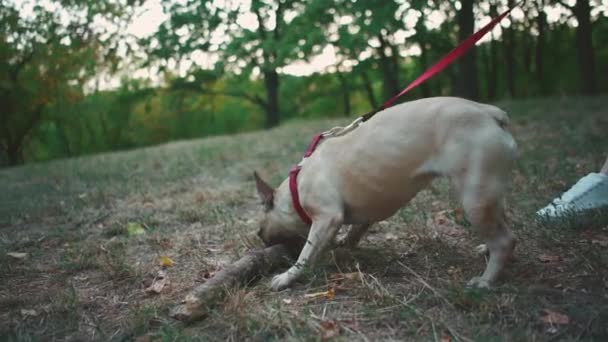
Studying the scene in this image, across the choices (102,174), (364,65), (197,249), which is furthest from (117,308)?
(364,65)

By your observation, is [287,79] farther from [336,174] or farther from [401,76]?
[336,174]

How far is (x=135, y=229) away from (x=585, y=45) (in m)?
14.0

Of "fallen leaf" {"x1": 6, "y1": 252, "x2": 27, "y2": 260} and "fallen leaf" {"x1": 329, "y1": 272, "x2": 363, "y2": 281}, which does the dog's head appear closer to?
"fallen leaf" {"x1": 329, "y1": 272, "x2": 363, "y2": 281}

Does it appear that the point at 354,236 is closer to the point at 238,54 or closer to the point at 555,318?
the point at 555,318

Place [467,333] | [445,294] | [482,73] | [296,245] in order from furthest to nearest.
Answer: [482,73] < [296,245] < [445,294] < [467,333]

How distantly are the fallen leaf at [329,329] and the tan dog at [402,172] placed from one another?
51cm

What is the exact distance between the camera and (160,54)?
46.0 ft

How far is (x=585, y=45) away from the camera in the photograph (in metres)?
13.4

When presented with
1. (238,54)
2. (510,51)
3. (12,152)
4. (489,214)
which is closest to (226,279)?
(489,214)

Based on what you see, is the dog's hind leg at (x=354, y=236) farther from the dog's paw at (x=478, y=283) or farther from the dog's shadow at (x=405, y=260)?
the dog's paw at (x=478, y=283)

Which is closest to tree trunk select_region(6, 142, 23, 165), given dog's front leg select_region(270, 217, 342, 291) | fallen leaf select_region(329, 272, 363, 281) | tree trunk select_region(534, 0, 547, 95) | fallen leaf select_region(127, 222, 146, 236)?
fallen leaf select_region(127, 222, 146, 236)

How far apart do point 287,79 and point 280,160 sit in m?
17.9

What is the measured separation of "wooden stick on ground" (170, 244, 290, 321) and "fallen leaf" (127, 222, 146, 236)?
5.10ft

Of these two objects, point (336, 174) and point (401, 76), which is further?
point (401, 76)
